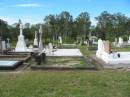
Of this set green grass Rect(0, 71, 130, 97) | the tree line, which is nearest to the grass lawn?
green grass Rect(0, 71, 130, 97)

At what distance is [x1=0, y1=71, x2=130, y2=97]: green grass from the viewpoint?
8.52 metres

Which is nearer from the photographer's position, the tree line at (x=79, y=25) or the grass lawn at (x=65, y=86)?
the grass lawn at (x=65, y=86)

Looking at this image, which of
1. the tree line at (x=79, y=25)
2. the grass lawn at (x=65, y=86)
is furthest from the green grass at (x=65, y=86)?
the tree line at (x=79, y=25)

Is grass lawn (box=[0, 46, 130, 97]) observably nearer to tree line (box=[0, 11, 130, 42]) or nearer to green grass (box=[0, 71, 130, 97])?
green grass (box=[0, 71, 130, 97])

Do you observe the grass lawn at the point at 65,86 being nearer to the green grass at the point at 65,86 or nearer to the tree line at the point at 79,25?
the green grass at the point at 65,86

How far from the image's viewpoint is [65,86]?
9.73m

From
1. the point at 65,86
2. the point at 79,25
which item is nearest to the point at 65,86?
the point at 65,86

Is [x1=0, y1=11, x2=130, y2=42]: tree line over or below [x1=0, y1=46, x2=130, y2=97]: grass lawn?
over

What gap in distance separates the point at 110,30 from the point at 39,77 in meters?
65.0

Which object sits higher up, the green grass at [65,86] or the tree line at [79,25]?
the tree line at [79,25]

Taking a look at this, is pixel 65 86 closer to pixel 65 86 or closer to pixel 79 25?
pixel 65 86

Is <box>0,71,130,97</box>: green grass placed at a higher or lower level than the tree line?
lower

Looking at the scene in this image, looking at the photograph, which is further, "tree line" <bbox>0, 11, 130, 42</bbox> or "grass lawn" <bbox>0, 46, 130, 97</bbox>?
"tree line" <bbox>0, 11, 130, 42</bbox>

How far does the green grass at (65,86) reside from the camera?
27.9 feet
